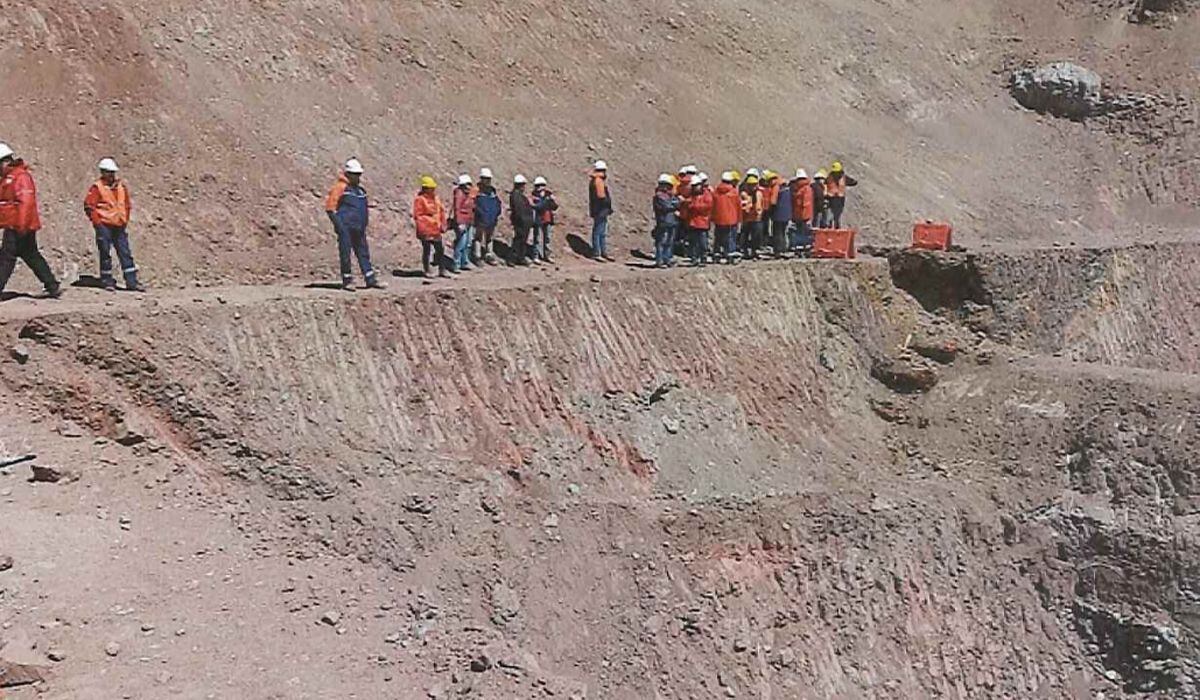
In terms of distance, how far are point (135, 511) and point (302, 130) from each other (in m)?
8.52

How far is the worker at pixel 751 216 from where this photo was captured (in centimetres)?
1698

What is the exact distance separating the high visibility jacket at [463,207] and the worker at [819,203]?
238 inches

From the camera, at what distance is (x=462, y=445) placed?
1187 cm

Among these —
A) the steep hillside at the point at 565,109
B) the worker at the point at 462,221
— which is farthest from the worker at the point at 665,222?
the worker at the point at 462,221

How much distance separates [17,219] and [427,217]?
182 inches

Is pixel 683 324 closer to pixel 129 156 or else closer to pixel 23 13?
pixel 129 156

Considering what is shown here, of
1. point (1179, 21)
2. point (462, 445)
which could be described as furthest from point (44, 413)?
point (1179, 21)

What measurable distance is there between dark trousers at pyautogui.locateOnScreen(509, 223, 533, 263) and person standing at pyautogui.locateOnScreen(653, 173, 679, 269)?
1820mm

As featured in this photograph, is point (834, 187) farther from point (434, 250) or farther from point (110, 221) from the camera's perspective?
point (110, 221)

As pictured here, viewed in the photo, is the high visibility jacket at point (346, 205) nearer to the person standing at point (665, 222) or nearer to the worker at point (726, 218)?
the person standing at point (665, 222)

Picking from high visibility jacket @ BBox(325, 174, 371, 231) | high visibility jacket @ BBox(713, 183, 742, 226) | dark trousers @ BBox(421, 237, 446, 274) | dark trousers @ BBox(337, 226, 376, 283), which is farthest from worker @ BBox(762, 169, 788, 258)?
high visibility jacket @ BBox(325, 174, 371, 231)

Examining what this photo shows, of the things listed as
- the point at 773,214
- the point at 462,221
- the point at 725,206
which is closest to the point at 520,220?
the point at 462,221

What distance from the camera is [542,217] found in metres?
16.0

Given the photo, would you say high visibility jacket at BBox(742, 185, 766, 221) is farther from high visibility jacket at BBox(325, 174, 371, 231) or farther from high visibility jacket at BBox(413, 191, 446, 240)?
high visibility jacket at BBox(325, 174, 371, 231)
